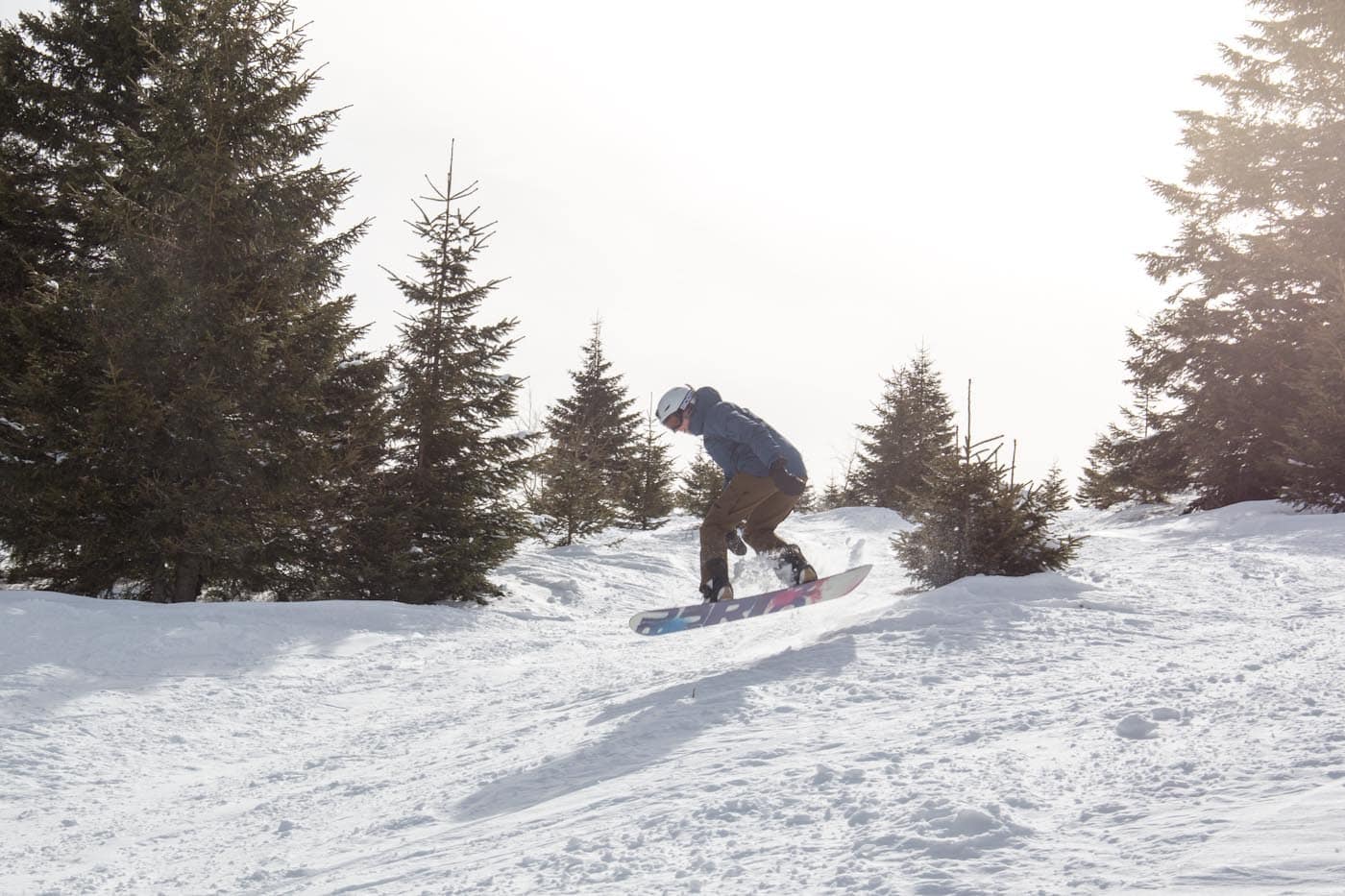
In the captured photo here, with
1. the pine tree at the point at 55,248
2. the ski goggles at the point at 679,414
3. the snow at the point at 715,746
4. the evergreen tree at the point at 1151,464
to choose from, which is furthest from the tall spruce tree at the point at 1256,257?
the pine tree at the point at 55,248

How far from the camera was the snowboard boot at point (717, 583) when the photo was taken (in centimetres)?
798

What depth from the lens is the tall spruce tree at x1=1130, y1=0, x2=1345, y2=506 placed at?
53.0 ft

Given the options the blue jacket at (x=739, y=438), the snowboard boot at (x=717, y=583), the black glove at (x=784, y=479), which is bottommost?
the snowboard boot at (x=717, y=583)

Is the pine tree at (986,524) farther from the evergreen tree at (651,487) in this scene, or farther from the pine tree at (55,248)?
the evergreen tree at (651,487)

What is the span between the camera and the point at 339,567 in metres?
11.4

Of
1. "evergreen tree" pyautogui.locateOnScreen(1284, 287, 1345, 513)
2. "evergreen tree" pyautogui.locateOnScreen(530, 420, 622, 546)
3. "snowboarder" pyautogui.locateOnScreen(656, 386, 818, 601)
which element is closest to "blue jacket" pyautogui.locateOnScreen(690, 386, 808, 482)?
"snowboarder" pyautogui.locateOnScreen(656, 386, 818, 601)

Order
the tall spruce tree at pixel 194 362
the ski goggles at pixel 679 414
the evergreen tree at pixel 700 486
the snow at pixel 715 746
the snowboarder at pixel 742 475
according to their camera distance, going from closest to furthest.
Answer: the snow at pixel 715 746 < the snowboarder at pixel 742 475 < the ski goggles at pixel 679 414 < the tall spruce tree at pixel 194 362 < the evergreen tree at pixel 700 486

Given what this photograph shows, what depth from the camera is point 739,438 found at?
7617mm

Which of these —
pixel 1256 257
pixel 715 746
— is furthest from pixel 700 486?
pixel 715 746

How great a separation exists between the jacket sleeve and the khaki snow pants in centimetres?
31

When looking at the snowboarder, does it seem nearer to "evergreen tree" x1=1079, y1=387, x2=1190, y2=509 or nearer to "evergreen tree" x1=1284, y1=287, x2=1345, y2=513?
"evergreen tree" x1=1284, y1=287, x2=1345, y2=513

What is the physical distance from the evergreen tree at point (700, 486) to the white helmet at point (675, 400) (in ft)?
53.9

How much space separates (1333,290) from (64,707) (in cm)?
1971

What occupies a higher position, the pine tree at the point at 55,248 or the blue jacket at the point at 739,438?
the pine tree at the point at 55,248
